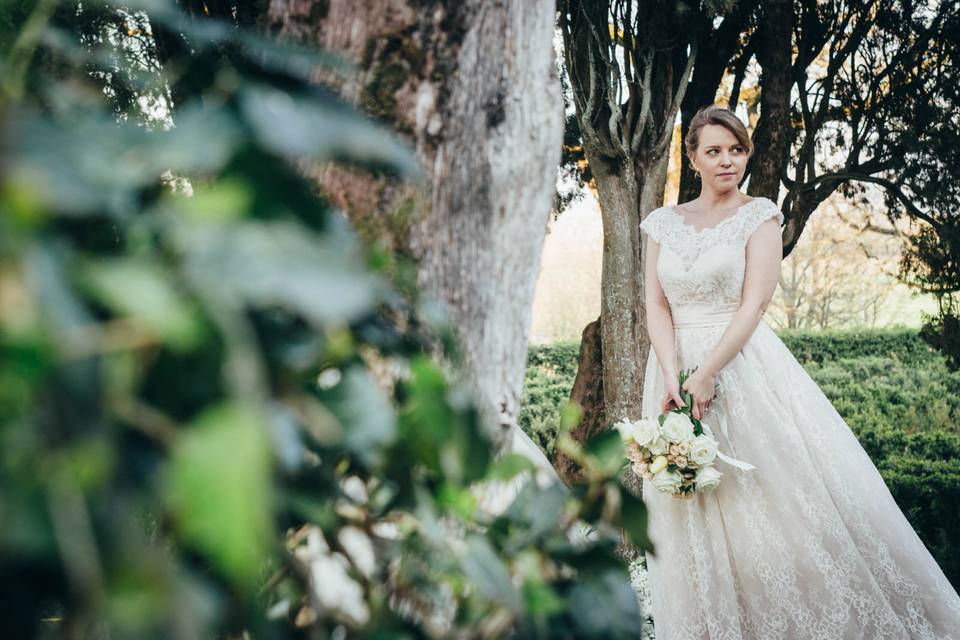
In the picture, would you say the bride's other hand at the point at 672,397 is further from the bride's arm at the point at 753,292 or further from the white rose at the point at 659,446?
the white rose at the point at 659,446

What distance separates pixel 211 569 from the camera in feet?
1.52

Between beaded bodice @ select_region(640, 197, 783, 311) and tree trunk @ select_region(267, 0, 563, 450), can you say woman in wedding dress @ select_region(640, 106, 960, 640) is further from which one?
tree trunk @ select_region(267, 0, 563, 450)

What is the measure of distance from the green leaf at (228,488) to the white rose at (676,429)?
2.56 meters

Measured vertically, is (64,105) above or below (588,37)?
below

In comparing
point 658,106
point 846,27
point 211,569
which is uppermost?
point 846,27

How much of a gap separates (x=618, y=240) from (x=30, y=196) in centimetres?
471

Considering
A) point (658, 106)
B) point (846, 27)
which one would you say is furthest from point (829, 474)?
point (846, 27)

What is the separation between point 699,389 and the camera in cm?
301

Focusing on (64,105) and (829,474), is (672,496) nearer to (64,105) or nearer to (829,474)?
(829,474)

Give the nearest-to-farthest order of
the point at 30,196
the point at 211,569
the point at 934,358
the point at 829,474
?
the point at 30,196 < the point at 211,569 < the point at 829,474 < the point at 934,358

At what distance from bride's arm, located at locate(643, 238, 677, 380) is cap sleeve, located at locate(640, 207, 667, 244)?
→ 3 cm

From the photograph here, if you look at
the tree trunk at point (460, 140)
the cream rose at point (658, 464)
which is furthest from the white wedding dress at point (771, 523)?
the tree trunk at point (460, 140)

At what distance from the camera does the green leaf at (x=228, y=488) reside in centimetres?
29

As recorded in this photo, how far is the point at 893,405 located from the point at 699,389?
8963mm
